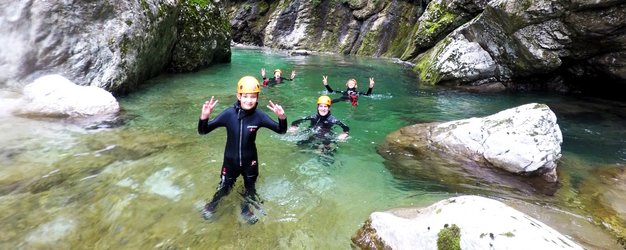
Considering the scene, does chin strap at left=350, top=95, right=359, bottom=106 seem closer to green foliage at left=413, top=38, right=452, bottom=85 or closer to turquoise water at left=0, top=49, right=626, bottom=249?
turquoise water at left=0, top=49, right=626, bottom=249

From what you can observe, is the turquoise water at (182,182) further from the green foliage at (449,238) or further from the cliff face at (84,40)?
the green foliage at (449,238)

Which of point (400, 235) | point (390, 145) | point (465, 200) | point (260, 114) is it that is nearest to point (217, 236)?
point (260, 114)

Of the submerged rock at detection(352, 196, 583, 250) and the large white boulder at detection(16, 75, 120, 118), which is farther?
the large white boulder at detection(16, 75, 120, 118)

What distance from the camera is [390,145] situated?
9.20 m

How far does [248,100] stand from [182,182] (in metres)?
2.37

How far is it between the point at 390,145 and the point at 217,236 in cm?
540

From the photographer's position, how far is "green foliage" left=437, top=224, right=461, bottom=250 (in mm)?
3758

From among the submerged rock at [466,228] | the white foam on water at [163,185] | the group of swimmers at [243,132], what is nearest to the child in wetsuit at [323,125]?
the white foam on water at [163,185]

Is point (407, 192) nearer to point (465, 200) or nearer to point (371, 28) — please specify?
point (465, 200)

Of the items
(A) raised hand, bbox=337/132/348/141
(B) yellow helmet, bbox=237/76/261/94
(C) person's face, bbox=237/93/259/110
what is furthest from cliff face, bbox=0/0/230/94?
(B) yellow helmet, bbox=237/76/261/94

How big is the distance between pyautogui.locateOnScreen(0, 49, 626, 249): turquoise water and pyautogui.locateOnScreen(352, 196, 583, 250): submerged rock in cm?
60

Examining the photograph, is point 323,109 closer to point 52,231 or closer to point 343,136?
point 343,136

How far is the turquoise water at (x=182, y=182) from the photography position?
486 cm

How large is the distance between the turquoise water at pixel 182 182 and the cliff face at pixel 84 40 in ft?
3.85
